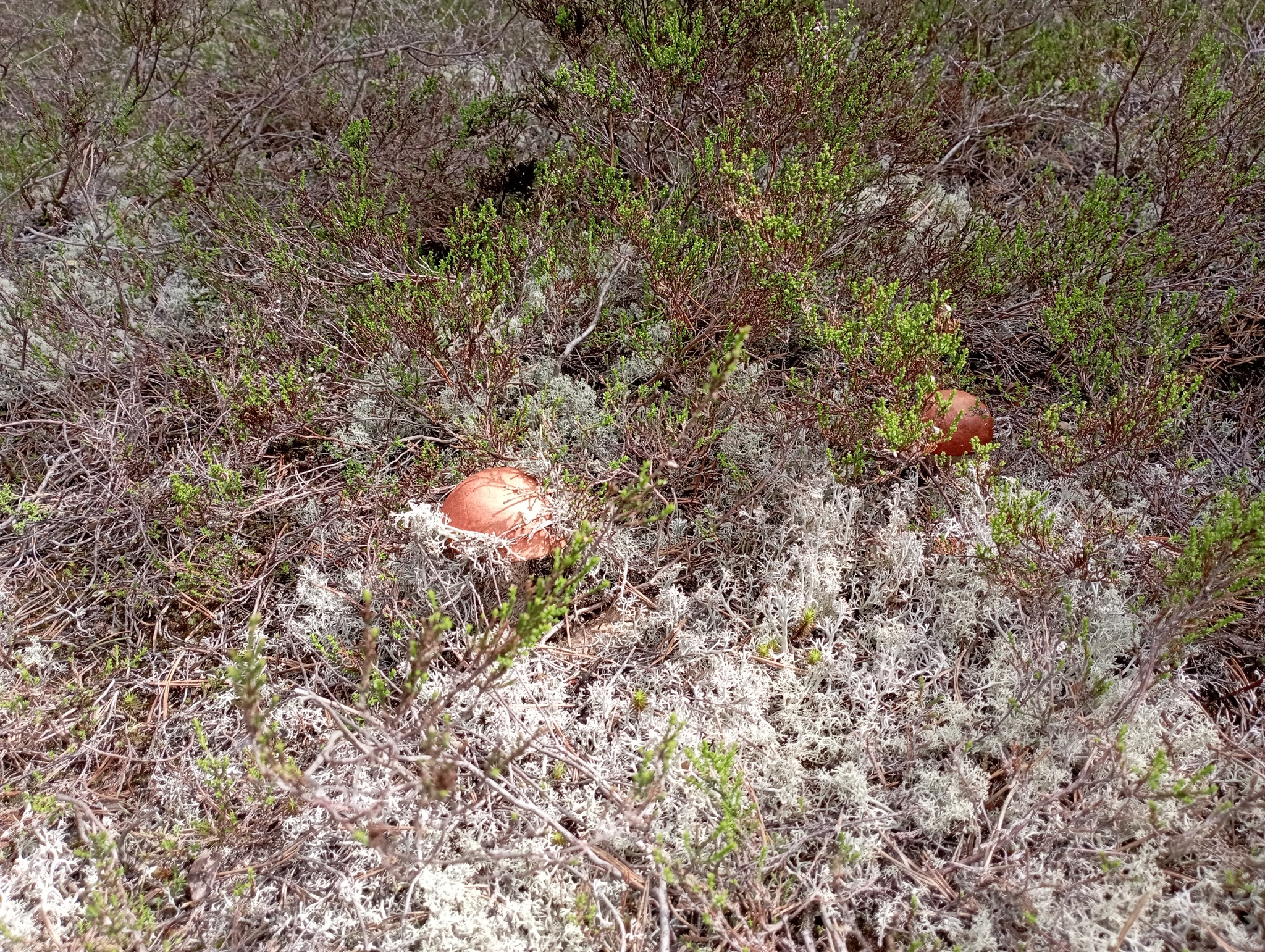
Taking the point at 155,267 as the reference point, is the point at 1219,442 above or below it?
above

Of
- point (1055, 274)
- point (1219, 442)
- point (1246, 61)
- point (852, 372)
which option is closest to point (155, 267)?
point (852, 372)

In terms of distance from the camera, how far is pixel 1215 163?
3.45m

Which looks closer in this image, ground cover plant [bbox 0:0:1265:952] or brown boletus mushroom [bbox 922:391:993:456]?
ground cover plant [bbox 0:0:1265:952]

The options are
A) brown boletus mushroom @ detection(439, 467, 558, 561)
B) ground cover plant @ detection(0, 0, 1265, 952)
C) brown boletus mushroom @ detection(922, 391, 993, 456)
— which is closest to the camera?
ground cover plant @ detection(0, 0, 1265, 952)

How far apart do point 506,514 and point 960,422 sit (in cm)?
174

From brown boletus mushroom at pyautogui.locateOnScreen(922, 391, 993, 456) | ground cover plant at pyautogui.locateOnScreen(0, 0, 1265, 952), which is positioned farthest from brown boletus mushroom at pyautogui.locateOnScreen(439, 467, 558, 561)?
brown boletus mushroom at pyautogui.locateOnScreen(922, 391, 993, 456)

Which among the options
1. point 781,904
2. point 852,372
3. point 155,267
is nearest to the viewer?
point 781,904

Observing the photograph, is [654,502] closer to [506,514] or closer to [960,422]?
[506,514]

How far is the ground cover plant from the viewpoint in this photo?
6.61ft

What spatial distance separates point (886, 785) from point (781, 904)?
483 mm

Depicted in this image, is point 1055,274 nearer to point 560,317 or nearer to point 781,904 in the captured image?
point 560,317

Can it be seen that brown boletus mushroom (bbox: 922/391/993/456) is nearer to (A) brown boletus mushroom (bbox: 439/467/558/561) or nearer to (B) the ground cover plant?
(B) the ground cover plant

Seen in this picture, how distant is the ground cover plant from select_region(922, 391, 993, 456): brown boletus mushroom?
8 centimetres

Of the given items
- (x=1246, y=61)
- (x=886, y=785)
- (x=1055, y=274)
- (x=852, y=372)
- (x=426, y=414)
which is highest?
(x=1246, y=61)
